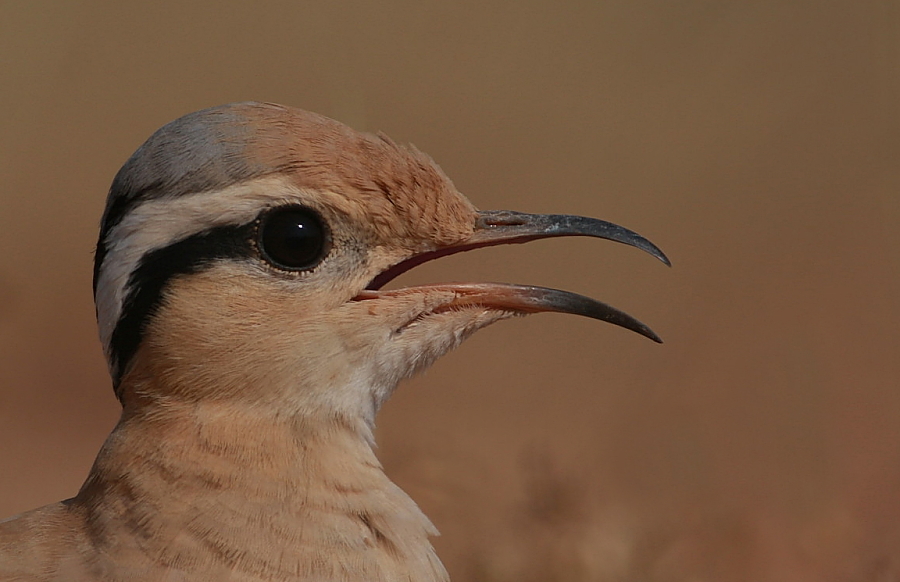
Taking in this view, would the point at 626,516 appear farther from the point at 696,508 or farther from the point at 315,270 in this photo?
the point at 315,270

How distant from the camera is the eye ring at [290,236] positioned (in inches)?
85.2

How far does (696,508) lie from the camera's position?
20.4 feet

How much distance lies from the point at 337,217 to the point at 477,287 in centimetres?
42

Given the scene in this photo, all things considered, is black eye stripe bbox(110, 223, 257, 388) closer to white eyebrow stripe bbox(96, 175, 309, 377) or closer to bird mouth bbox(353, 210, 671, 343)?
white eyebrow stripe bbox(96, 175, 309, 377)

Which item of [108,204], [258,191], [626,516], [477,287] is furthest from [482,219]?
[626,516]

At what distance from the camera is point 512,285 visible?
2.46 m

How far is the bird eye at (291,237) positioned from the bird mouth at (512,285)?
17 centimetres

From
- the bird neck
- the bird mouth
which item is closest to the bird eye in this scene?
the bird mouth

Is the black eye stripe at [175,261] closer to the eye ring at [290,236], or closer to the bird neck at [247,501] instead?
the eye ring at [290,236]

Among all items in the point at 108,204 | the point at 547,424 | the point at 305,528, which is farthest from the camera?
the point at 547,424

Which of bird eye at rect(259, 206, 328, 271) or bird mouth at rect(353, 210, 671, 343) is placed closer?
bird eye at rect(259, 206, 328, 271)

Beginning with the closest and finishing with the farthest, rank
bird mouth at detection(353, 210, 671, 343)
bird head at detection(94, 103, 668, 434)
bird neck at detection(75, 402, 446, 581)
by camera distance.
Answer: bird neck at detection(75, 402, 446, 581) < bird head at detection(94, 103, 668, 434) < bird mouth at detection(353, 210, 671, 343)

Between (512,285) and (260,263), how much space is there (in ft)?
2.20

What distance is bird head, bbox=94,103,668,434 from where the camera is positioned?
84.8 inches
